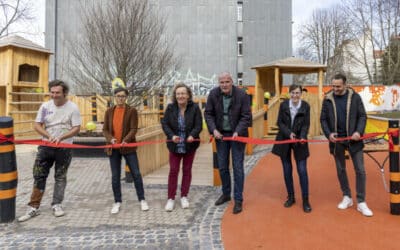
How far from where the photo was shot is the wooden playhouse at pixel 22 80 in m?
12.6

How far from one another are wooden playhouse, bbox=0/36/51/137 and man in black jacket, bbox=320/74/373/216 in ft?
33.6

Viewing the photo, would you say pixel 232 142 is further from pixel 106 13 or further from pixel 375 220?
pixel 106 13

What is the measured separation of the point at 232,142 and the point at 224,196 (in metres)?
0.92

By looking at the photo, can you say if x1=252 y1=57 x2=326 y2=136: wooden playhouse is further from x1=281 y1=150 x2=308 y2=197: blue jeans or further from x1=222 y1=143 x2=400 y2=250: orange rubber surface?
x1=281 y1=150 x2=308 y2=197: blue jeans

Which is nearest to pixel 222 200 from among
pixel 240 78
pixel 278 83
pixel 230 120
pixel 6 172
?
pixel 230 120

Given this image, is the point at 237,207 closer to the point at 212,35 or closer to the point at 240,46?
the point at 212,35

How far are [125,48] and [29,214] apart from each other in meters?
7.37

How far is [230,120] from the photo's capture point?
5160 millimetres

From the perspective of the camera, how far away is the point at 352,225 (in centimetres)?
447

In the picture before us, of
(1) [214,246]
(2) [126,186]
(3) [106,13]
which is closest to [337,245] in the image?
(1) [214,246]

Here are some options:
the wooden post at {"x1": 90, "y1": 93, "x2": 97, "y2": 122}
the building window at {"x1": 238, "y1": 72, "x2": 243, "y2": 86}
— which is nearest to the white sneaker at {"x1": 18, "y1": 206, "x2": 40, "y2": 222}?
the wooden post at {"x1": 90, "y1": 93, "x2": 97, "y2": 122}

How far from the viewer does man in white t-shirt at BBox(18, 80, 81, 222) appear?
5035mm

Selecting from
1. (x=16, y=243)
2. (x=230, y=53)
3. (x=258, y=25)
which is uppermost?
(x=258, y=25)

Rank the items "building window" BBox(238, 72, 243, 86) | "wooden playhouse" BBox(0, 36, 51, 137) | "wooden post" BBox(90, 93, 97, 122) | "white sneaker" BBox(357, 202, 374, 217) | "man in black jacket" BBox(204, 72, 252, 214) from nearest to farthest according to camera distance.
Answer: "white sneaker" BBox(357, 202, 374, 217) < "man in black jacket" BBox(204, 72, 252, 214) < "wooden playhouse" BBox(0, 36, 51, 137) < "wooden post" BBox(90, 93, 97, 122) < "building window" BBox(238, 72, 243, 86)
